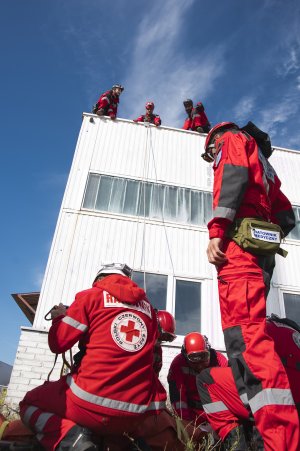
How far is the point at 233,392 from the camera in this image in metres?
2.36

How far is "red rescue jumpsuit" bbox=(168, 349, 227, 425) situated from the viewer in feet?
12.1

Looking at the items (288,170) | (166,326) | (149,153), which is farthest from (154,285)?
(288,170)

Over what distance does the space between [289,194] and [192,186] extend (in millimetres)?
3051

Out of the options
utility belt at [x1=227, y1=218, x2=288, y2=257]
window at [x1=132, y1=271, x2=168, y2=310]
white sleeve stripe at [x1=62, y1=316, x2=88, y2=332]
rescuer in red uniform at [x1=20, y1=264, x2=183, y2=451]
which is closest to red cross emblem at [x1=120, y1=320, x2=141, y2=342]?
rescuer in red uniform at [x1=20, y1=264, x2=183, y2=451]

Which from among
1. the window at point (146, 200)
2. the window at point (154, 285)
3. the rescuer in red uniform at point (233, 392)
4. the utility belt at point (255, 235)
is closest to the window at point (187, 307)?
the window at point (154, 285)

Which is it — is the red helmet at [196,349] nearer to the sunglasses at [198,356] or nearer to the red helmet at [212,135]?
the sunglasses at [198,356]

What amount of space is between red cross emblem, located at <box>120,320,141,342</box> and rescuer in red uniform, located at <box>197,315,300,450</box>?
2.95 ft

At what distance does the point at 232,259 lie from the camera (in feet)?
7.12

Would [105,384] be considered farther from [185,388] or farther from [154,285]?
[154,285]

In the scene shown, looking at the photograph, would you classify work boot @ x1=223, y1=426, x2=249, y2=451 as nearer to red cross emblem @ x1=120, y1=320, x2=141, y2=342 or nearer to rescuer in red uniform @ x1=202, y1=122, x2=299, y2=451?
rescuer in red uniform @ x1=202, y1=122, x2=299, y2=451

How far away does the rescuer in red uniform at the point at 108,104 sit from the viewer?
980 centimetres

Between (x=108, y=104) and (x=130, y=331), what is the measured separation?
30.4 feet

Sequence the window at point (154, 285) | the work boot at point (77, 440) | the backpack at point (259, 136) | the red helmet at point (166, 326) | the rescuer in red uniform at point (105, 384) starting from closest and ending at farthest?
the work boot at point (77, 440), the rescuer in red uniform at point (105, 384), the backpack at point (259, 136), the red helmet at point (166, 326), the window at point (154, 285)

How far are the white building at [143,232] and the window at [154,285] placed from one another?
2cm
